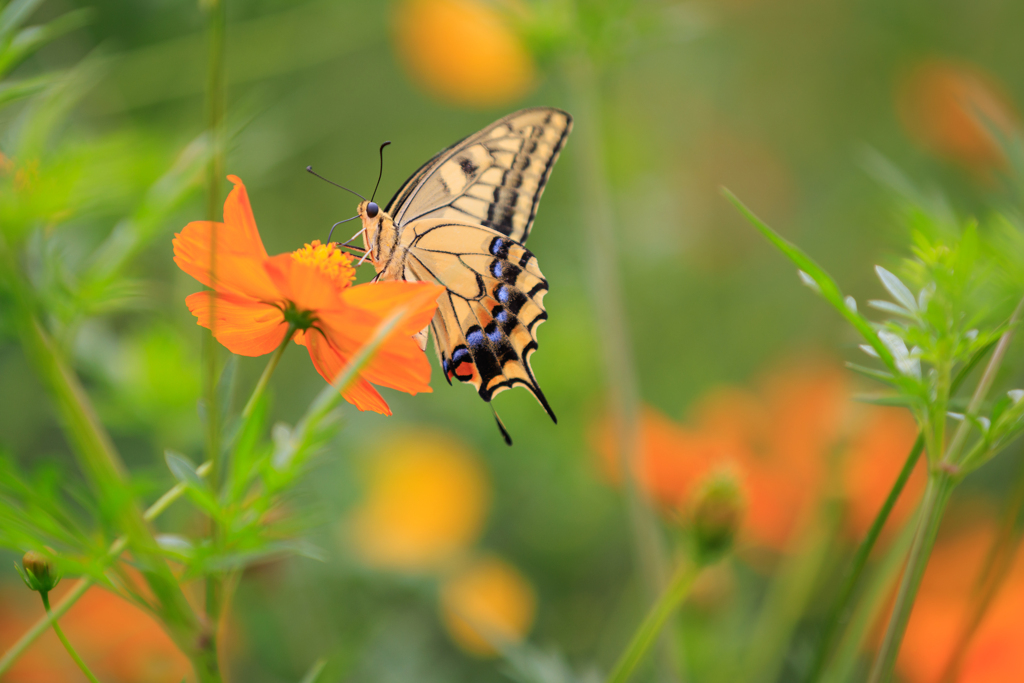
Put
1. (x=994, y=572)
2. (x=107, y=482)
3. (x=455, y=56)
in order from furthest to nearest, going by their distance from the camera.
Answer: (x=455, y=56), (x=994, y=572), (x=107, y=482)

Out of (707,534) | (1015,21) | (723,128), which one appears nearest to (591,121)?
(707,534)

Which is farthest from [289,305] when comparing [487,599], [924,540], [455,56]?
[455,56]

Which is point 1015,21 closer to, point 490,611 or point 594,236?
point 594,236

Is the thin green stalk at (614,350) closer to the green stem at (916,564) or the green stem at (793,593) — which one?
the green stem at (793,593)

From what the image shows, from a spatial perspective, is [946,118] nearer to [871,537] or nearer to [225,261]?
[871,537]

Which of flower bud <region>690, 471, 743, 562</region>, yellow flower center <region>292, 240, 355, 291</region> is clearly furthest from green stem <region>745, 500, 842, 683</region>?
yellow flower center <region>292, 240, 355, 291</region>

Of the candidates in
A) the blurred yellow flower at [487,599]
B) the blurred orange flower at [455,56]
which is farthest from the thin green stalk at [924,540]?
the blurred orange flower at [455,56]
